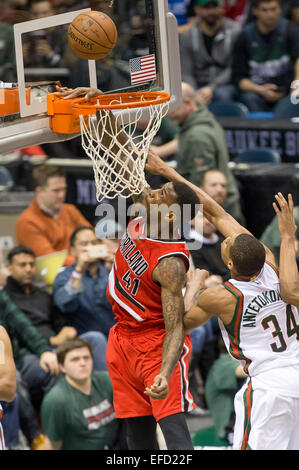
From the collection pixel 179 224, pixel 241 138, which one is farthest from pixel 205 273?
pixel 241 138

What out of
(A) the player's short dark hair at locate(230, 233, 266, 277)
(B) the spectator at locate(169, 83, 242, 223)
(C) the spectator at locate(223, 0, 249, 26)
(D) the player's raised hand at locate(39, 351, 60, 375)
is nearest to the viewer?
(A) the player's short dark hair at locate(230, 233, 266, 277)

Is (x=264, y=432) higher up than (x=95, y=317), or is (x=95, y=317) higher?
(x=95, y=317)

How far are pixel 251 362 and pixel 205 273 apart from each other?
0.67 meters

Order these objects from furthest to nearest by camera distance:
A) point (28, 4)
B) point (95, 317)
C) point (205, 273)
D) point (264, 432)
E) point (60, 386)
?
point (28, 4)
point (95, 317)
point (60, 386)
point (205, 273)
point (264, 432)

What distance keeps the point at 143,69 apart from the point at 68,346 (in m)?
2.36

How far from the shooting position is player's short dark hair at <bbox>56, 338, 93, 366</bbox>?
788 cm

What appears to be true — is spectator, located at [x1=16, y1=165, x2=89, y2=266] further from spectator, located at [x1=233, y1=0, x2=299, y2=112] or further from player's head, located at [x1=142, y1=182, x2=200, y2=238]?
spectator, located at [x1=233, y1=0, x2=299, y2=112]

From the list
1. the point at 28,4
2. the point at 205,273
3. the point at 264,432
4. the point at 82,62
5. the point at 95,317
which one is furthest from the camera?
the point at 28,4

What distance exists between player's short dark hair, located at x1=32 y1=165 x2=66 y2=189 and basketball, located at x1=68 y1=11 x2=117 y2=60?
279cm

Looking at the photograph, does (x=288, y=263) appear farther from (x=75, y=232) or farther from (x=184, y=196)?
(x=75, y=232)

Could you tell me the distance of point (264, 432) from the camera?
19.1 feet

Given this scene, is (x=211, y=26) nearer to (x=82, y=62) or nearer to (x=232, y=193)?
A: (x=82, y=62)

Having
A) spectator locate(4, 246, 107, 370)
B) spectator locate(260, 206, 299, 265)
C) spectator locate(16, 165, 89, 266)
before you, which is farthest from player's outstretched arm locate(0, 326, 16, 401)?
spectator locate(260, 206, 299, 265)

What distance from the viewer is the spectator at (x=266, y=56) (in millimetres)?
11492
